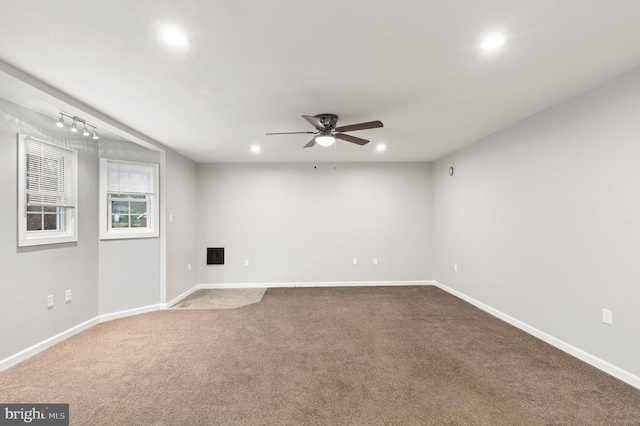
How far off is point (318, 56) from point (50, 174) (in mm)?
3372

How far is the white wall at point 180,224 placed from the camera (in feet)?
15.4

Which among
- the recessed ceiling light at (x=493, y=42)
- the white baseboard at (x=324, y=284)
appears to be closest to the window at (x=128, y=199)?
the white baseboard at (x=324, y=284)

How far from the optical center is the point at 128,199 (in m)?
4.27

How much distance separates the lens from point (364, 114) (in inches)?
127

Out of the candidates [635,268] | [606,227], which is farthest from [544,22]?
[635,268]

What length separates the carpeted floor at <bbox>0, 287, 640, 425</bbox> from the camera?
2.02 meters

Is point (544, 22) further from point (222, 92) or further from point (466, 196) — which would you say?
point (466, 196)

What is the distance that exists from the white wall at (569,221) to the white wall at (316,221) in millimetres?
1574

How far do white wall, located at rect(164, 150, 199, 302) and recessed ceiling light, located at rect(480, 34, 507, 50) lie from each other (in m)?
4.47

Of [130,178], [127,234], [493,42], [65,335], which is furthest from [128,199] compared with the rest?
[493,42]

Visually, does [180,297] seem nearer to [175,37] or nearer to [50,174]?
[50,174]

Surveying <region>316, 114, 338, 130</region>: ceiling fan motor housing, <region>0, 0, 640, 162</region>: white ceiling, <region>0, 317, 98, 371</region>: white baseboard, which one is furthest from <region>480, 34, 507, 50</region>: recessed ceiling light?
<region>0, 317, 98, 371</region>: white baseboard

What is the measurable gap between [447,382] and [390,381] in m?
0.47

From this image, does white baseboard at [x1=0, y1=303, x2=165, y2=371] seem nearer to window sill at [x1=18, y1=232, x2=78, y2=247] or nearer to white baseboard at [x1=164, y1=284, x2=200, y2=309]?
white baseboard at [x1=164, y1=284, x2=200, y2=309]
